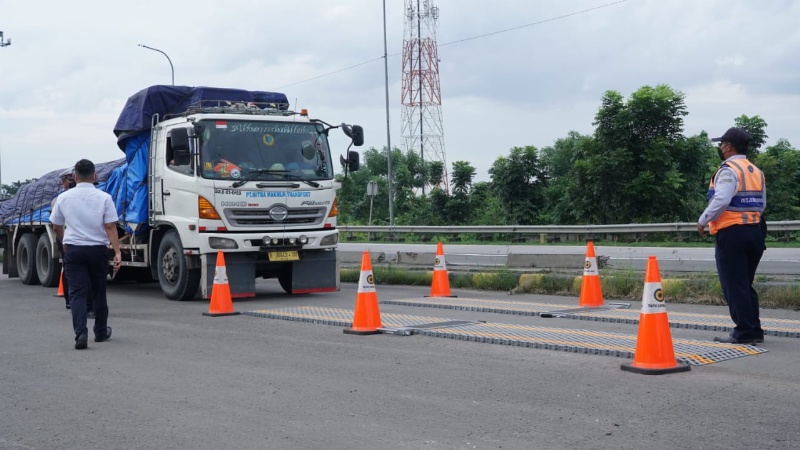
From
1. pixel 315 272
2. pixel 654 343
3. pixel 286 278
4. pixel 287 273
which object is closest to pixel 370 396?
pixel 654 343

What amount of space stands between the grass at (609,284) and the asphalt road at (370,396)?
3.44m

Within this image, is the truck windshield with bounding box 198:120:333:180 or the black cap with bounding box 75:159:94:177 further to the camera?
the truck windshield with bounding box 198:120:333:180

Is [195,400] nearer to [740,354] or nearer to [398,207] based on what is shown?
[740,354]

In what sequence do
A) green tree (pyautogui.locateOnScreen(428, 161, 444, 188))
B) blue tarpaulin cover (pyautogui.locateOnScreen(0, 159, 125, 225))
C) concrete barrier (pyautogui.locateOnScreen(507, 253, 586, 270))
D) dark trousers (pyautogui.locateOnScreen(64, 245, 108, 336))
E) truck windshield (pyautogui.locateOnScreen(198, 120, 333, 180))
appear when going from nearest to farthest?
dark trousers (pyautogui.locateOnScreen(64, 245, 108, 336))
truck windshield (pyautogui.locateOnScreen(198, 120, 333, 180))
concrete barrier (pyautogui.locateOnScreen(507, 253, 586, 270))
blue tarpaulin cover (pyautogui.locateOnScreen(0, 159, 125, 225))
green tree (pyautogui.locateOnScreen(428, 161, 444, 188))

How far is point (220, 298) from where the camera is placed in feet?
39.6

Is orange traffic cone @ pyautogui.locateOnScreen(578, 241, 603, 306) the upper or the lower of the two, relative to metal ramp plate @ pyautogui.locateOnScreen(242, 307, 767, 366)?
upper

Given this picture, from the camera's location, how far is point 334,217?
1485cm

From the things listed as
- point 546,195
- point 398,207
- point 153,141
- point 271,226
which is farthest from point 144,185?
point 398,207

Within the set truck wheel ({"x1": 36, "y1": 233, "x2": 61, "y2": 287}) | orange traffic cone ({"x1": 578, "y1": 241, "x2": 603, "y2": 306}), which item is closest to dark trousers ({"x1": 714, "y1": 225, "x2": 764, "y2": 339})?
orange traffic cone ({"x1": 578, "y1": 241, "x2": 603, "y2": 306})

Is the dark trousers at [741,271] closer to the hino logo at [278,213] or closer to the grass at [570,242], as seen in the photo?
the hino logo at [278,213]

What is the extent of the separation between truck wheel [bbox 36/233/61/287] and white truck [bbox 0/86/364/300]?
2924mm

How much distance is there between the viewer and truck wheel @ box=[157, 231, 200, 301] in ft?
46.2

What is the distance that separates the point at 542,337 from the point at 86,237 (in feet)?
15.6

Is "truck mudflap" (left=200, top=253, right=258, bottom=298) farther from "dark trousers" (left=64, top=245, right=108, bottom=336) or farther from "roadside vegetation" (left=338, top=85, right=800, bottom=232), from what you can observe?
"roadside vegetation" (left=338, top=85, right=800, bottom=232)
